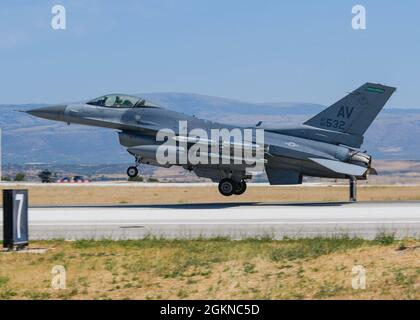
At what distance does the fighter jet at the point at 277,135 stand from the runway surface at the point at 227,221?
2115 mm

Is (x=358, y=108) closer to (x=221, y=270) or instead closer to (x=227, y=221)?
(x=227, y=221)

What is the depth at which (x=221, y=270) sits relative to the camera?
15859mm

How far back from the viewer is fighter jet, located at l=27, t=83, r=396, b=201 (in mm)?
36125

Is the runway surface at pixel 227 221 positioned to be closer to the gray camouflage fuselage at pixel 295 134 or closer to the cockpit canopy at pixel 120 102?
the gray camouflage fuselage at pixel 295 134

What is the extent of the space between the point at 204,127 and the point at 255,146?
270cm

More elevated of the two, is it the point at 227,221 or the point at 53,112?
the point at 53,112

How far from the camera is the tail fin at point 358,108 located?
118 feet

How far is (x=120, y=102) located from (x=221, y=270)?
870 inches

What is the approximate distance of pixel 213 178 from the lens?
122 feet

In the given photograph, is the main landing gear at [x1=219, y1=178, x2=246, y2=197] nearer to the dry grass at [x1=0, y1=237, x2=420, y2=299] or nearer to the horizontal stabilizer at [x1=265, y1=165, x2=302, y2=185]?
the horizontal stabilizer at [x1=265, y1=165, x2=302, y2=185]

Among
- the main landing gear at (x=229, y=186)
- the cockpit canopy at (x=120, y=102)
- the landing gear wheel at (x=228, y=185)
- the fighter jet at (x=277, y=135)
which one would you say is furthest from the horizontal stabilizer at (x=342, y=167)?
the cockpit canopy at (x=120, y=102)

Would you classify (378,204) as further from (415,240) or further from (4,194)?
(4,194)

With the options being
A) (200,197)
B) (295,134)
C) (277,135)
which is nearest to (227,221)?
(277,135)
